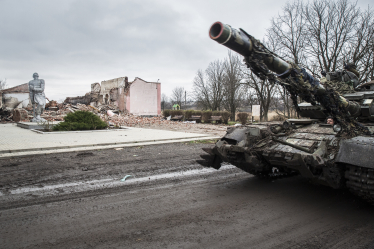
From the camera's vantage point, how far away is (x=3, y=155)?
7.65 m

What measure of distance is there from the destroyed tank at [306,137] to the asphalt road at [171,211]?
53cm

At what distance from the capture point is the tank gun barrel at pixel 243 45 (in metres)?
3.15

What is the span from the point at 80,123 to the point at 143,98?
58.3ft

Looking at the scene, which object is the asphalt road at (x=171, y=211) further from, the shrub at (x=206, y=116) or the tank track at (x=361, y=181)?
the shrub at (x=206, y=116)

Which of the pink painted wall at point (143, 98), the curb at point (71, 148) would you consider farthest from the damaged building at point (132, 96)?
the curb at point (71, 148)

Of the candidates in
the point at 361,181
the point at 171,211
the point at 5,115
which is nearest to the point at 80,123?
the point at 171,211

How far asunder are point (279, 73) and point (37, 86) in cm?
1822

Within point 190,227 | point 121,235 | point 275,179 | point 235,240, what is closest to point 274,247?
point 235,240

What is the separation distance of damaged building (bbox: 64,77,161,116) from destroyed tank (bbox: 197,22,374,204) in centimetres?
2650

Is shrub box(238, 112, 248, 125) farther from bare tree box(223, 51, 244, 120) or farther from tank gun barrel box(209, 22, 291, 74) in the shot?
tank gun barrel box(209, 22, 291, 74)

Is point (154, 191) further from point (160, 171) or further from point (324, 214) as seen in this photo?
point (324, 214)

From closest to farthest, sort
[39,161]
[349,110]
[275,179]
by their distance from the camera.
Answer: [349,110] → [275,179] → [39,161]

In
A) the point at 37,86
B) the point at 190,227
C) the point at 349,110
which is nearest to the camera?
the point at 190,227

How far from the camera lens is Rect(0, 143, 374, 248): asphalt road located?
3.07 m
